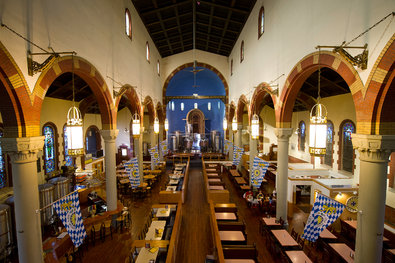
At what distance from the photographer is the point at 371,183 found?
4816 mm

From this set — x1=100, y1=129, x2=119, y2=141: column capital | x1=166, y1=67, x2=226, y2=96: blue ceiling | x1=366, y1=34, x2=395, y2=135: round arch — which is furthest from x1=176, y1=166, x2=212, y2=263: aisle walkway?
x1=166, y1=67, x2=226, y2=96: blue ceiling

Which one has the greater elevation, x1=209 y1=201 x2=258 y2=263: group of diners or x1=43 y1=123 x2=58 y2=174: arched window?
x1=43 y1=123 x2=58 y2=174: arched window

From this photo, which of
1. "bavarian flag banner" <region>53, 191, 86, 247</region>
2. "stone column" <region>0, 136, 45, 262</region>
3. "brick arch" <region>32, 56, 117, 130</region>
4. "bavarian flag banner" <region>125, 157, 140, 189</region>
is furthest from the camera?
"bavarian flag banner" <region>125, 157, 140, 189</region>

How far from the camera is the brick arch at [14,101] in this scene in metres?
4.42

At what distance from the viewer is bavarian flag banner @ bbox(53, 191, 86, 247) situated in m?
6.12

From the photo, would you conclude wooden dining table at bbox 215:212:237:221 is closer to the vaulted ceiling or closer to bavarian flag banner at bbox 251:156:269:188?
bavarian flag banner at bbox 251:156:269:188

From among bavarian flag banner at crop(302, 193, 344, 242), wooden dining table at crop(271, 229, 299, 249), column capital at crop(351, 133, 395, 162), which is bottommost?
wooden dining table at crop(271, 229, 299, 249)

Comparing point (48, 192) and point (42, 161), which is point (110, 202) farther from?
point (42, 161)

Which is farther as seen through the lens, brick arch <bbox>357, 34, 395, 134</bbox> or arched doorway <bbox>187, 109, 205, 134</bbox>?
arched doorway <bbox>187, 109, 205, 134</bbox>

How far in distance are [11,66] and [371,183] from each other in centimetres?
849

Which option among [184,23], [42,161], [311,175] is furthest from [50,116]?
[311,175]

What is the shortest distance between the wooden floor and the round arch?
562cm

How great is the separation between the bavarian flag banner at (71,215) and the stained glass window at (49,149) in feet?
27.4

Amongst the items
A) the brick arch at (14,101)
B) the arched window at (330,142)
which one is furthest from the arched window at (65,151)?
the arched window at (330,142)
